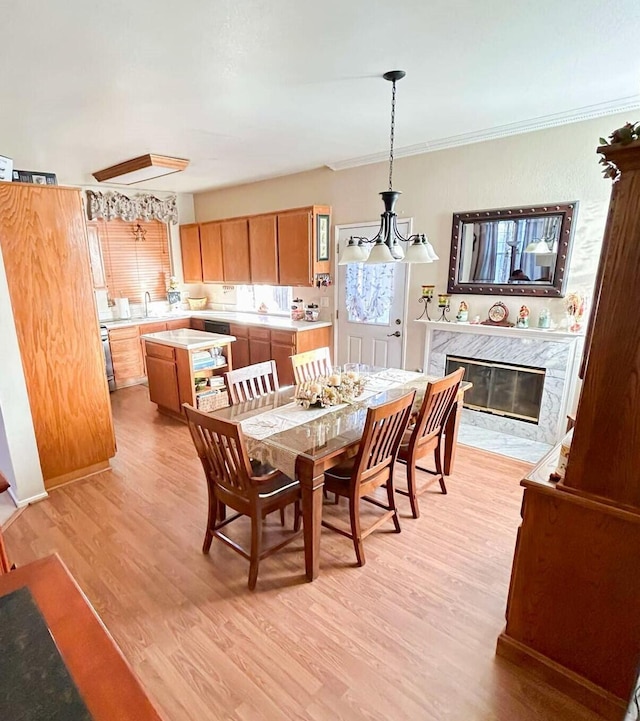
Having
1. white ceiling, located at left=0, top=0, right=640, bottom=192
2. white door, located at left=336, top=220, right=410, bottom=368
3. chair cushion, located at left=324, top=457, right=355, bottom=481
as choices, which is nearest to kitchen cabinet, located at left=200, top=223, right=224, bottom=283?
white door, located at left=336, top=220, right=410, bottom=368

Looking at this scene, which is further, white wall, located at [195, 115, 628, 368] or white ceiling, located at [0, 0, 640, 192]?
white wall, located at [195, 115, 628, 368]

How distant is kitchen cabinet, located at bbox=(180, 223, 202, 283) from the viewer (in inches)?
243

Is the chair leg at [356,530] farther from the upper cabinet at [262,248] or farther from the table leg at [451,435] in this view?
the upper cabinet at [262,248]

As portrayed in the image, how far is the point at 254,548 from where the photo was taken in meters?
2.12

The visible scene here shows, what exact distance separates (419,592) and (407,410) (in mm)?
930

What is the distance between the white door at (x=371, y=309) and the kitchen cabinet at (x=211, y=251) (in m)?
1.96

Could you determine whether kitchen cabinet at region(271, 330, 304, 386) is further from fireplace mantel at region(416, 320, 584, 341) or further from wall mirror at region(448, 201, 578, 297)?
wall mirror at region(448, 201, 578, 297)

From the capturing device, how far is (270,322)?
17.4ft

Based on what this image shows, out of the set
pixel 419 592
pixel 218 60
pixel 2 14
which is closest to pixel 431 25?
pixel 218 60

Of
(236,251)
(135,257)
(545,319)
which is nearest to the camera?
(545,319)

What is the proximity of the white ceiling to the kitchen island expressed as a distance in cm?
182

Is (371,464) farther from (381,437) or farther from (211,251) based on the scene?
(211,251)

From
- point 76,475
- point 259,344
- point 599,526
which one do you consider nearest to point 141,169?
point 259,344

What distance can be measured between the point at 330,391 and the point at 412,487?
2.69 ft
